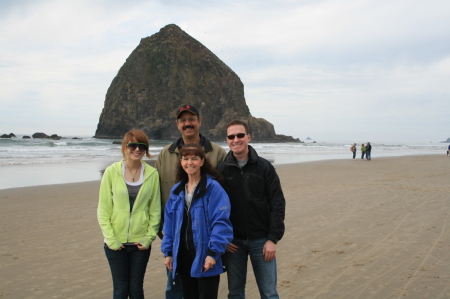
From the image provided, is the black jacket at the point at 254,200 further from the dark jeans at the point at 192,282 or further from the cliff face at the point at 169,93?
the cliff face at the point at 169,93

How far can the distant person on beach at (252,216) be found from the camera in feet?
8.96

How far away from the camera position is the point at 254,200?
2.73 meters

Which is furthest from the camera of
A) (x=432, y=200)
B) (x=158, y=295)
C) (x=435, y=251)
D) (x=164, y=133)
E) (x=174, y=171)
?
(x=164, y=133)

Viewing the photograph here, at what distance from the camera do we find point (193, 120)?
307cm

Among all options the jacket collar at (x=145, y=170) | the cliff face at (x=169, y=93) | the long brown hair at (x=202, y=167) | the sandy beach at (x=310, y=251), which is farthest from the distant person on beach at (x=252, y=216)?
the cliff face at (x=169, y=93)

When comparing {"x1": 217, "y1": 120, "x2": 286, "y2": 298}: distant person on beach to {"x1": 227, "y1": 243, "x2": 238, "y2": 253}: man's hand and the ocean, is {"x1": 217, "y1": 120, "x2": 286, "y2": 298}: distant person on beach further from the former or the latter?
the ocean

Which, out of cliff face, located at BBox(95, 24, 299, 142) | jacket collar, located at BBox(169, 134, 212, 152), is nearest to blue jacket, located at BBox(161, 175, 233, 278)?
jacket collar, located at BBox(169, 134, 212, 152)

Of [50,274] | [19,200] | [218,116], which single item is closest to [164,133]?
Answer: [218,116]

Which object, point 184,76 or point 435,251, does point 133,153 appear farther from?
point 184,76

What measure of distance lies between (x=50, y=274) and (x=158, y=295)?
1477 millimetres

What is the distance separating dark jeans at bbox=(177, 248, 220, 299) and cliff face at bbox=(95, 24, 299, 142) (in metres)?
74.9

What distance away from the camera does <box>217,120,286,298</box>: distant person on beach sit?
273 cm

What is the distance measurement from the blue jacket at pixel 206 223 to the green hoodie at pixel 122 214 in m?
0.30

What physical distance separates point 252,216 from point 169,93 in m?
79.6
